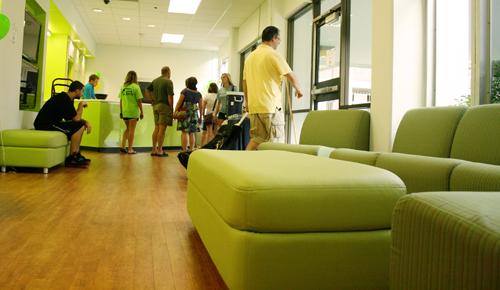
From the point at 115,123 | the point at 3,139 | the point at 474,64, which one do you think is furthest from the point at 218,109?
the point at 474,64

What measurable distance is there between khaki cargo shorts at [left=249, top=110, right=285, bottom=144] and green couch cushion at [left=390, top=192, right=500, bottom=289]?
9.45 feet

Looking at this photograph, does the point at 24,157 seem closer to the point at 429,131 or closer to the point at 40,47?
the point at 40,47

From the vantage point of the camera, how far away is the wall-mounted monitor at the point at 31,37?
5463 millimetres

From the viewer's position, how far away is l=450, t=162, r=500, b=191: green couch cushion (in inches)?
55.6

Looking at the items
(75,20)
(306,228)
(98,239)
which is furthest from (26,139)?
(75,20)

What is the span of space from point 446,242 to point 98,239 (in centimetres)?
178

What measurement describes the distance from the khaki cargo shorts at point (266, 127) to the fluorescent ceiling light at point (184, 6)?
4875 millimetres

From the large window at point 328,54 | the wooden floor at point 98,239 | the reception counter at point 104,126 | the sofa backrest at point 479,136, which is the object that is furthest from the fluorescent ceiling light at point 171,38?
the sofa backrest at point 479,136

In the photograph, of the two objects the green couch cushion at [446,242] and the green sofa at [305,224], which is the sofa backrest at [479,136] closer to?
the green sofa at [305,224]

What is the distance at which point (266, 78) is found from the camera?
3709mm

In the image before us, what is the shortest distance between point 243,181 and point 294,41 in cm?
572

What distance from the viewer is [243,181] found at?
1.23 meters

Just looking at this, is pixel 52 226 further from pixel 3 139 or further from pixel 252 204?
pixel 3 139

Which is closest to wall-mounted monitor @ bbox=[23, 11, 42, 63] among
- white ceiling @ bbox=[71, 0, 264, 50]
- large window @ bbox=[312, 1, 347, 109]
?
white ceiling @ bbox=[71, 0, 264, 50]
